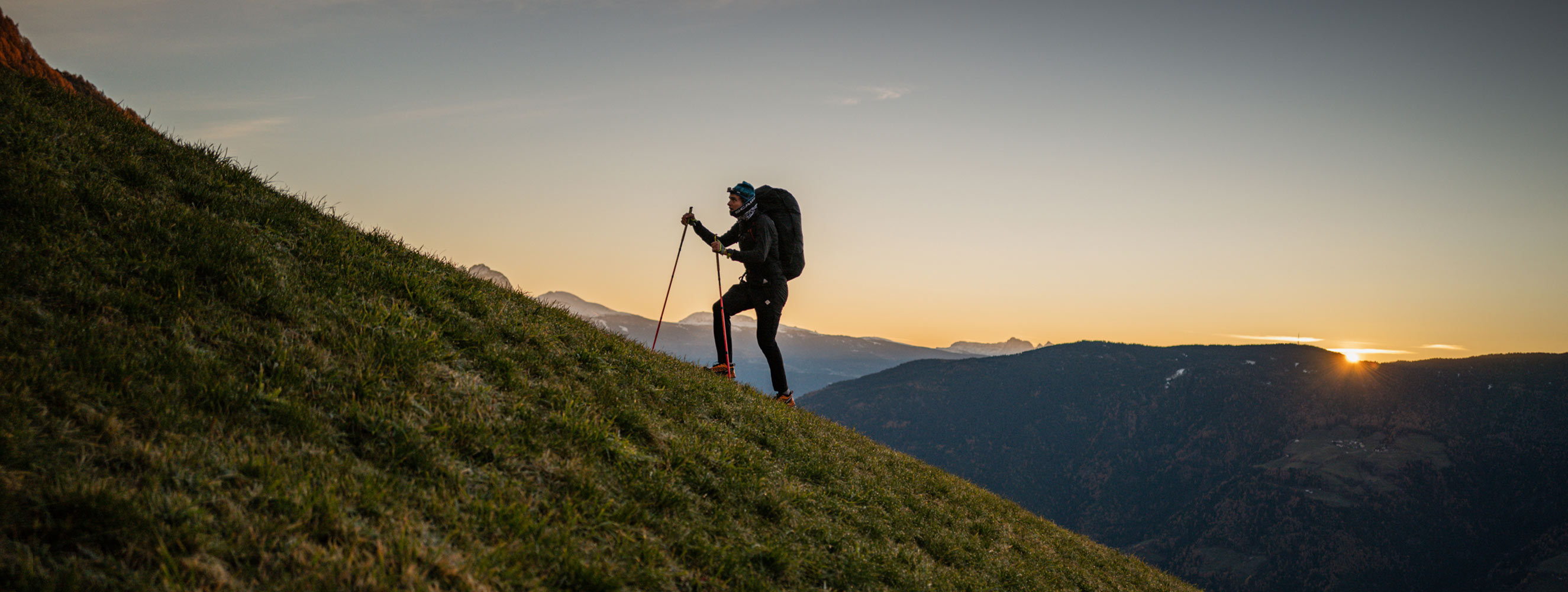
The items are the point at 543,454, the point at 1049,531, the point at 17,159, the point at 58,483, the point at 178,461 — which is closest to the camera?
the point at 58,483

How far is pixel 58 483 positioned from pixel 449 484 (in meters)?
2.16

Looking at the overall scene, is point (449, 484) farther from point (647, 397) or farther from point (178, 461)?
point (647, 397)

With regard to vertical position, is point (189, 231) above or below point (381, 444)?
above

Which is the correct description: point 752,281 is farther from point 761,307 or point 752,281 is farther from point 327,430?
point 327,430

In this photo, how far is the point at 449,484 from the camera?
555 cm

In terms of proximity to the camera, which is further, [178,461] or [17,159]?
[17,159]

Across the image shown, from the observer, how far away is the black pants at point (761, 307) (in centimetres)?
1427

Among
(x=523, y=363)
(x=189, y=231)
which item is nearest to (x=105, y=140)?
(x=189, y=231)

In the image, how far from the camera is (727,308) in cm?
1456

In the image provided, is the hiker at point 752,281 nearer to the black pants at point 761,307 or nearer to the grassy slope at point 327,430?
the black pants at point 761,307

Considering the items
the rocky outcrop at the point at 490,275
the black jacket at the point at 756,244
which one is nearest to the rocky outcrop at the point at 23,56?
the rocky outcrop at the point at 490,275

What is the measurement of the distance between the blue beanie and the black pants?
1631 millimetres

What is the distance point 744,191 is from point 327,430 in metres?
9.65

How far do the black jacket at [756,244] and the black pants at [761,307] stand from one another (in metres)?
0.13
